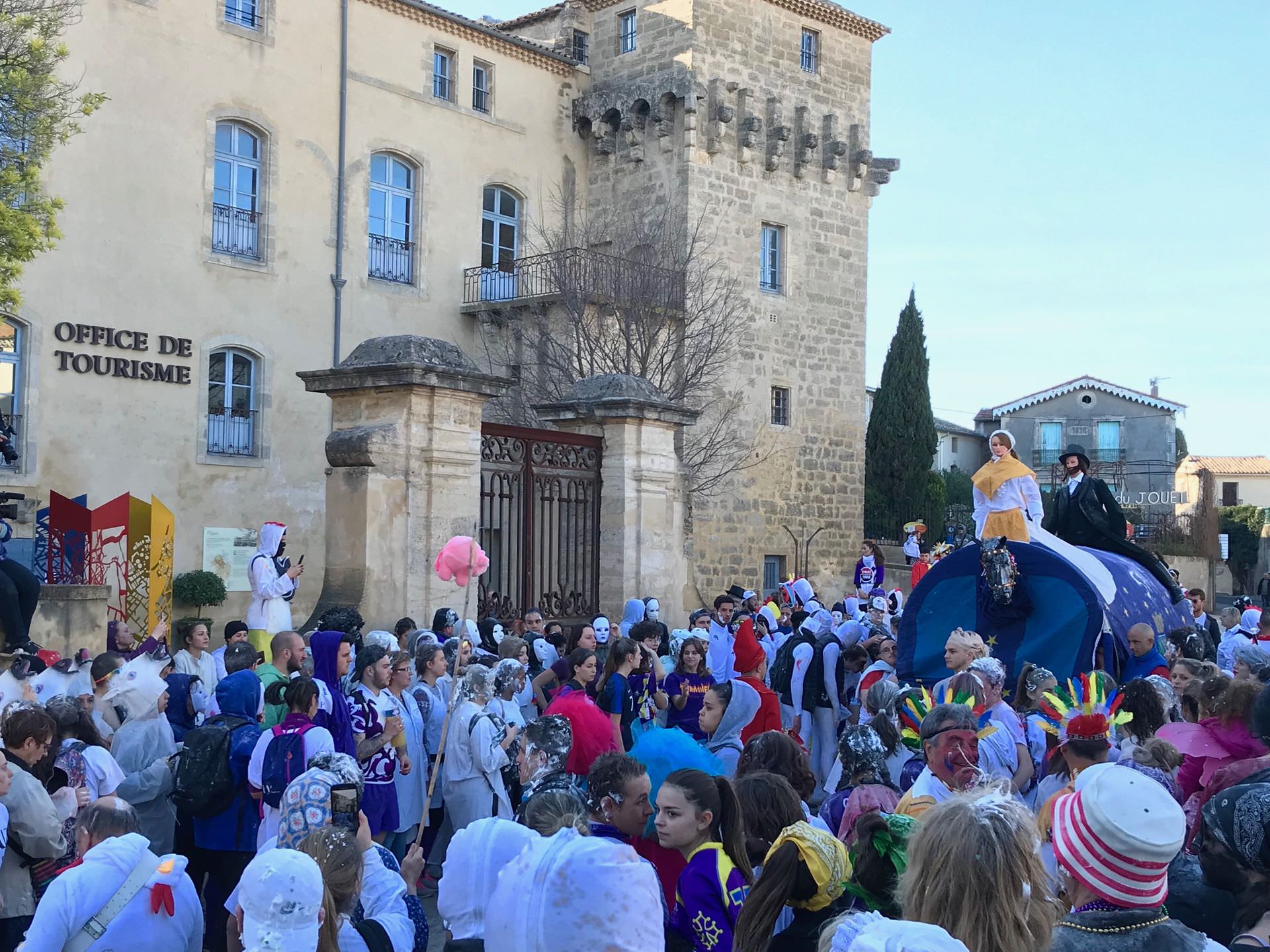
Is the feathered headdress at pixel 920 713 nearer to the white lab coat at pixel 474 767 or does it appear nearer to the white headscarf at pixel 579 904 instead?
the white lab coat at pixel 474 767

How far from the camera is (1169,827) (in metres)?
2.96

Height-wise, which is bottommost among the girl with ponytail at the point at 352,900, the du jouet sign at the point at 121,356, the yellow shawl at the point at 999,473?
the girl with ponytail at the point at 352,900

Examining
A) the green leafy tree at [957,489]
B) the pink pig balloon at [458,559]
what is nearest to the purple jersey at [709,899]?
the pink pig balloon at [458,559]

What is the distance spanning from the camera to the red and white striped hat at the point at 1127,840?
9.68 ft

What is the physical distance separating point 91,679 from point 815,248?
949 inches

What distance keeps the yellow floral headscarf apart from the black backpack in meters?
3.26

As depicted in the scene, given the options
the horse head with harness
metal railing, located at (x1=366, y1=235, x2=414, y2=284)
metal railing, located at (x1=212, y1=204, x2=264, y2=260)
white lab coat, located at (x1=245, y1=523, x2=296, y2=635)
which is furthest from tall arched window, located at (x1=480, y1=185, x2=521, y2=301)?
the horse head with harness

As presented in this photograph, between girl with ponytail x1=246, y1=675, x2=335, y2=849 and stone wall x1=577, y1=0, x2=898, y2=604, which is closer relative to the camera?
girl with ponytail x1=246, y1=675, x2=335, y2=849

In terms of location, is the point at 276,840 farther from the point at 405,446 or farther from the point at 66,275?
the point at 66,275

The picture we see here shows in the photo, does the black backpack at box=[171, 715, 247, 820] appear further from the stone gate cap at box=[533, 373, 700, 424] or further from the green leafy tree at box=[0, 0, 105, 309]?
the green leafy tree at box=[0, 0, 105, 309]

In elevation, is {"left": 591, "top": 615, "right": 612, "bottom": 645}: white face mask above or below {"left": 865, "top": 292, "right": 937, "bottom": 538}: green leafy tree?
below

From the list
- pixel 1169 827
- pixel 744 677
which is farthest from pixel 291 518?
pixel 1169 827

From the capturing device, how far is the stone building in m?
22.2

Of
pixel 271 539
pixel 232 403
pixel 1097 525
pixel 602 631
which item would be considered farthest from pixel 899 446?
pixel 271 539
